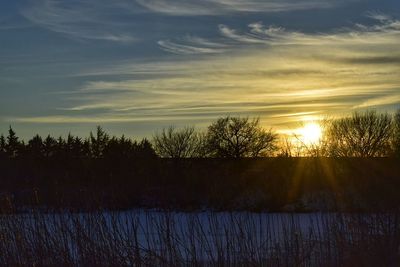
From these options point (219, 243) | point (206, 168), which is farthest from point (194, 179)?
point (219, 243)

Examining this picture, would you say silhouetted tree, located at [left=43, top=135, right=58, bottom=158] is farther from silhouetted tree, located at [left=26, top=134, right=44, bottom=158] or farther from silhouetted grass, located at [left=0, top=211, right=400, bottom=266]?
silhouetted grass, located at [left=0, top=211, right=400, bottom=266]

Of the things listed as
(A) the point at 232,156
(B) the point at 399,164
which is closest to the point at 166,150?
(A) the point at 232,156

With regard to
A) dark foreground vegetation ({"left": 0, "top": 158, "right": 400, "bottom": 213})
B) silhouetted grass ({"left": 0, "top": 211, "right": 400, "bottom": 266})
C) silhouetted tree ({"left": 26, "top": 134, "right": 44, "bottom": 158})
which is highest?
silhouetted tree ({"left": 26, "top": 134, "right": 44, "bottom": 158})

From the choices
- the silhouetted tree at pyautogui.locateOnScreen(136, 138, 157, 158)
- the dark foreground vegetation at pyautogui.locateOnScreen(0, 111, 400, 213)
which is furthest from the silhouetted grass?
the silhouetted tree at pyautogui.locateOnScreen(136, 138, 157, 158)

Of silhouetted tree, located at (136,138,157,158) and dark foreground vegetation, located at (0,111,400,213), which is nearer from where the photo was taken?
dark foreground vegetation, located at (0,111,400,213)

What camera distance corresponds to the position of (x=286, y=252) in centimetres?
1060

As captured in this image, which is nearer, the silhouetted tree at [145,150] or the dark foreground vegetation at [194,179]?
the dark foreground vegetation at [194,179]

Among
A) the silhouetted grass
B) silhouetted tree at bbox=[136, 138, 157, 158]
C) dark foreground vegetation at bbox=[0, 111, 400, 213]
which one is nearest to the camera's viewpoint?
the silhouetted grass

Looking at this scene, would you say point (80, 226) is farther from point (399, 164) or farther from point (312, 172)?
point (312, 172)

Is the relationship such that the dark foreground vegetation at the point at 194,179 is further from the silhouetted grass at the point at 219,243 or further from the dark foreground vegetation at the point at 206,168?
the silhouetted grass at the point at 219,243

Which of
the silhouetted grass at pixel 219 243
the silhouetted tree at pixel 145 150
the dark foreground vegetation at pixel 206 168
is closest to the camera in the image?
the silhouetted grass at pixel 219 243

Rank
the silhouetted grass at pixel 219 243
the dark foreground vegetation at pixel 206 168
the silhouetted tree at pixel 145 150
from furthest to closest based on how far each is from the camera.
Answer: the silhouetted tree at pixel 145 150 → the dark foreground vegetation at pixel 206 168 → the silhouetted grass at pixel 219 243

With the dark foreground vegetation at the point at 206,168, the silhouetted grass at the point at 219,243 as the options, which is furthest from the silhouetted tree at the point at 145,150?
the silhouetted grass at the point at 219,243

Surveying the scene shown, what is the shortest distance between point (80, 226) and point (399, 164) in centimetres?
2059
